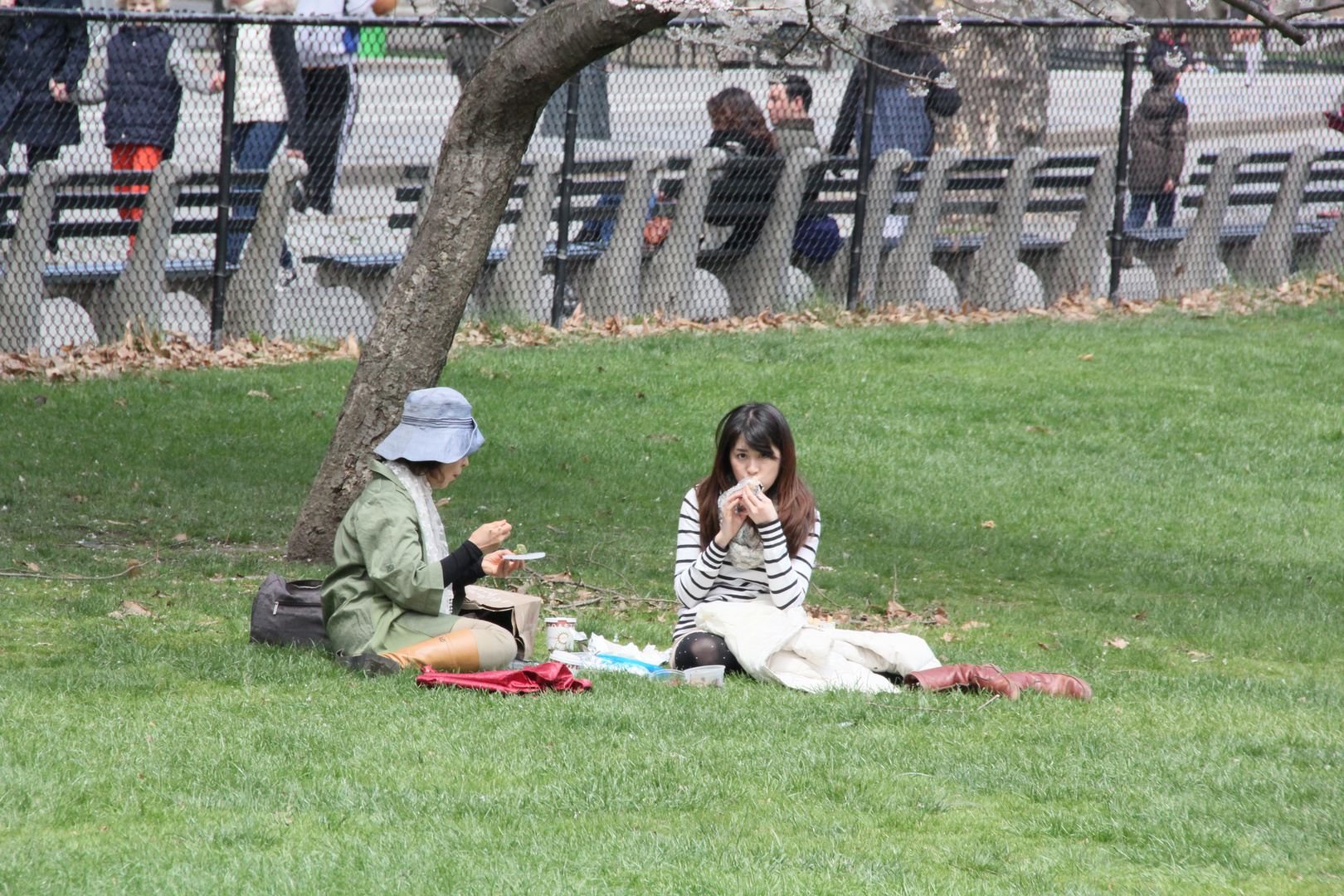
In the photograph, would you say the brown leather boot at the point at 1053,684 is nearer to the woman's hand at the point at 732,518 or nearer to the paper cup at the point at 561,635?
the woman's hand at the point at 732,518

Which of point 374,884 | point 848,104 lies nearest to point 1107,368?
point 848,104

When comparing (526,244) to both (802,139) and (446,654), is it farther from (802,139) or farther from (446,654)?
(446,654)

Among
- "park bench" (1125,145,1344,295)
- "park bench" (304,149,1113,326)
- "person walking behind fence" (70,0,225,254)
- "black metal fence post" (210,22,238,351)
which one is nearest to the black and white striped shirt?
"black metal fence post" (210,22,238,351)

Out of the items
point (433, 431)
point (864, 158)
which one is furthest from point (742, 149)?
point (433, 431)

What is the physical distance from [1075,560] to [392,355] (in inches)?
147

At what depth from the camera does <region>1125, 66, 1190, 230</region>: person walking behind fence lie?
47.0ft

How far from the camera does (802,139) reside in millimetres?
13164

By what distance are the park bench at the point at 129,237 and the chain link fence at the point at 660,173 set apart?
0.06 feet

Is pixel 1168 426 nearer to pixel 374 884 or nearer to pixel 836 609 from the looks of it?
pixel 836 609

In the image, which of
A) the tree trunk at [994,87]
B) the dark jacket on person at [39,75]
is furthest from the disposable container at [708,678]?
the tree trunk at [994,87]

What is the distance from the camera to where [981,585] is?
7.54 m

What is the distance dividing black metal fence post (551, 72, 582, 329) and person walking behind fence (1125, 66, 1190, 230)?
5519mm

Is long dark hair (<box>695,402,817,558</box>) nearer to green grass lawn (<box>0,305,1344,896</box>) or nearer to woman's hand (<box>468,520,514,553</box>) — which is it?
green grass lawn (<box>0,305,1344,896</box>)

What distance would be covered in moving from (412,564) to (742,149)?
28.3 ft
